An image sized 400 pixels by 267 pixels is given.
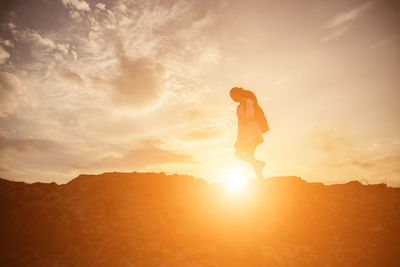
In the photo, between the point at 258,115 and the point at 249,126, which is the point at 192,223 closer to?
the point at 249,126

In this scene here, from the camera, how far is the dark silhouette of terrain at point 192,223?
4.18 m

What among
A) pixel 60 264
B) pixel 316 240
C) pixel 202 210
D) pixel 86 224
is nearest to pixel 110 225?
pixel 86 224

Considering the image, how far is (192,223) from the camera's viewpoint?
5.23 m

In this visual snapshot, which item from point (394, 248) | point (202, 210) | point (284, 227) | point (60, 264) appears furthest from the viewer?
point (202, 210)

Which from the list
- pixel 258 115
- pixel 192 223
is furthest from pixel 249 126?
pixel 192 223

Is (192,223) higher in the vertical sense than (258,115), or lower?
lower

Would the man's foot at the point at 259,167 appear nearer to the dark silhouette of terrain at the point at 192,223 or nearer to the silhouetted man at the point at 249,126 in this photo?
the silhouetted man at the point at 249,126

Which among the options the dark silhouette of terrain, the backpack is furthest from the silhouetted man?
the dark silhouette of terrain

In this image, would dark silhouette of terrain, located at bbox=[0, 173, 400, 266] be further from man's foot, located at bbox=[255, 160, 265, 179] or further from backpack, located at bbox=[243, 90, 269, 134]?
backpack, located at bbox=[243, 90, 269, 134]

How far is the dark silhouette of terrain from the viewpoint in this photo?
13.7 feet

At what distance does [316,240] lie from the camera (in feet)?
15.8

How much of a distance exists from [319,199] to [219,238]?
124 inches

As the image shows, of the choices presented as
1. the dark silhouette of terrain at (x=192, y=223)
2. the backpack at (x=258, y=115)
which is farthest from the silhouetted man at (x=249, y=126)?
the dark silhouette of terrain at (x=192, y=223)

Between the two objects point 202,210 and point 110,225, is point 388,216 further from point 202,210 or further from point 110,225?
point 110,225
